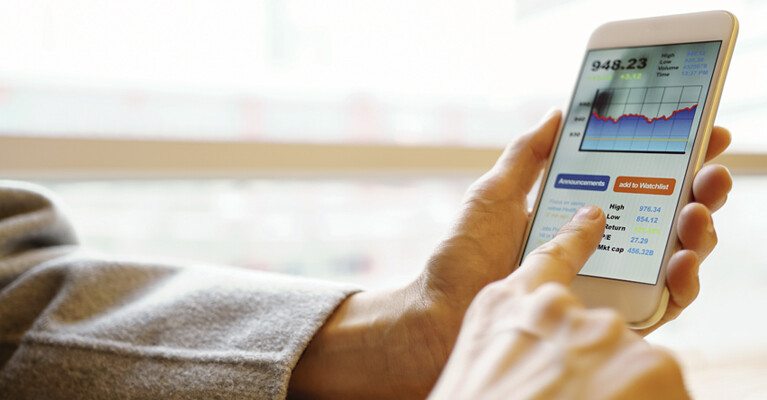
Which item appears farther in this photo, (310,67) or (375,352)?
(310,67)

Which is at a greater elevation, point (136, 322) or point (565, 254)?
point (565, 254)

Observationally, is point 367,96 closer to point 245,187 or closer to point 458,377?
point 245,187

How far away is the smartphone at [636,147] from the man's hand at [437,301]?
0.02 m

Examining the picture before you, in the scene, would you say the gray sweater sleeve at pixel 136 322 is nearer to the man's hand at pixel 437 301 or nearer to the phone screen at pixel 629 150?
the man's hand at pixel 437 301

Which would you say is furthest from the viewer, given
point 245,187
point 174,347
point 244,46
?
point 245,187

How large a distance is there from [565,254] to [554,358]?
182mm

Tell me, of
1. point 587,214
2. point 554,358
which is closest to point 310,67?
point 587,214

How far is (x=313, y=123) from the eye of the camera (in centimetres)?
101

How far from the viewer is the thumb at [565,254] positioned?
33 centimetres

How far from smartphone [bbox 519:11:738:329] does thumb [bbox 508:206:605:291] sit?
0.28 ft

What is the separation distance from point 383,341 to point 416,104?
1.95 feet

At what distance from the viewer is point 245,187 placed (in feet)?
3.49

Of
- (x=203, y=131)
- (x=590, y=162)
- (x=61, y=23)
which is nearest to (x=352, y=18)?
(x=203, y=131)

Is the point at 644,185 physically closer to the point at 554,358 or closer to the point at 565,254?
the point at 565,254
